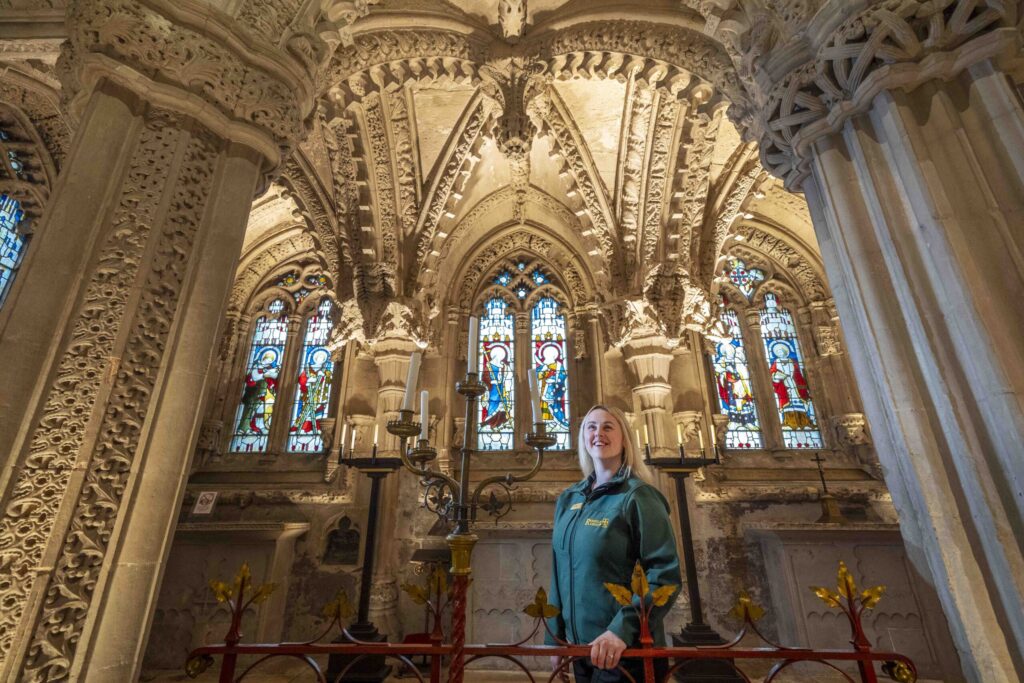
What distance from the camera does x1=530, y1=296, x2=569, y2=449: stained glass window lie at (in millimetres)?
7922

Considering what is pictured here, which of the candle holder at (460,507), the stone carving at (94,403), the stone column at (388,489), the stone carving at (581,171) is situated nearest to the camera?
the candle holder at (460,507)

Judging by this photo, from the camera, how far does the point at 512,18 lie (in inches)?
211

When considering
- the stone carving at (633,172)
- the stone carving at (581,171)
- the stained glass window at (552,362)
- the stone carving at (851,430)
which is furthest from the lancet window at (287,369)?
the stone carving at (851,430)

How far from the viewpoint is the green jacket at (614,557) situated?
5.42 feet

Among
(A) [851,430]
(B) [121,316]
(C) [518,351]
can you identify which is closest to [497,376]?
(C) [518,351]

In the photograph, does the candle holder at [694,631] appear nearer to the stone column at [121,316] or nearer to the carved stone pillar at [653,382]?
the carved stone pillar at [653,382]

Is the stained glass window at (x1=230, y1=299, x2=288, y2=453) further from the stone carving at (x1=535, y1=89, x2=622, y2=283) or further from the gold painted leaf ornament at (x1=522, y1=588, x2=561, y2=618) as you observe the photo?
the gold painted leaf ornament at (x1=522, y1=588, x2=561, y2=618)

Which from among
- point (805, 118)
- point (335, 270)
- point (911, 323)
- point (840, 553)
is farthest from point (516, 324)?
point (911, 323)

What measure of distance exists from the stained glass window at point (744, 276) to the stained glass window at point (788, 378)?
1.10 ft

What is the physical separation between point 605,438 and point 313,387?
766cm

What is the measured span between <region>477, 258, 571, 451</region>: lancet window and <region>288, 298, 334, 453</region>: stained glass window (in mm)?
2708

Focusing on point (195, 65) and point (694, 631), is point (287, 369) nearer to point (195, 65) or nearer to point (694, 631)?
point (195, 65)

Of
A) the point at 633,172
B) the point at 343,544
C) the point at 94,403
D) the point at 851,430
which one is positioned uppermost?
the point at 633,172

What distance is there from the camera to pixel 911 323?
226 centimetres
